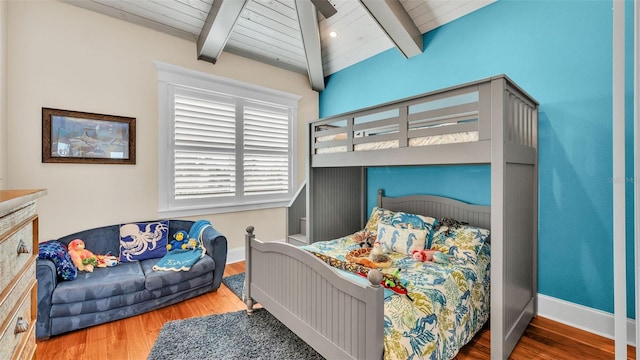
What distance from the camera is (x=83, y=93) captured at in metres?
2.83

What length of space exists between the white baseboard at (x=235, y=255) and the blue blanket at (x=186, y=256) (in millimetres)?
753

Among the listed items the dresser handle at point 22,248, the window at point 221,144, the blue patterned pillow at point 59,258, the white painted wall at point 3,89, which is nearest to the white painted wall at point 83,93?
the white painted wall at point 3,89

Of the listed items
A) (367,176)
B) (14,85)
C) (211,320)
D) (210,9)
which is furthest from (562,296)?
(14,85)

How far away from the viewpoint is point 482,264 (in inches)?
93.8

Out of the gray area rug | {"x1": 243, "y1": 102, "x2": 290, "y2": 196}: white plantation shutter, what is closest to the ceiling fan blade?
{"x1": 243, "y1": 102, "x2": 290, "y2": 196}: white plantation shutter

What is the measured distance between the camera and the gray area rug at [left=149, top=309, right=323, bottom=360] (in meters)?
1.96

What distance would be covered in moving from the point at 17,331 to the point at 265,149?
3.29 m

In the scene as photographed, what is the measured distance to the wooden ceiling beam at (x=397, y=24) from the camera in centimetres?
279

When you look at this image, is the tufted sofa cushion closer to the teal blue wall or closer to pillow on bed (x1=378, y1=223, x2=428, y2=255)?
pillow on bed (x1=378, y1=223, x2=428, y2=255)

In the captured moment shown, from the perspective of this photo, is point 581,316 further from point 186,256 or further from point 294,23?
point 294,23

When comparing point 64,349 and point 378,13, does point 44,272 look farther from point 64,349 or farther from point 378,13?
point 378,13

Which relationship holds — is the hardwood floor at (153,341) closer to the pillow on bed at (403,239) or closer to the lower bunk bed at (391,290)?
the lower bunk bed at (391,290)

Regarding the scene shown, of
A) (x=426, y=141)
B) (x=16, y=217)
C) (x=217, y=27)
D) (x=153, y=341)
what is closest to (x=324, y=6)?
(x=217, y=27)

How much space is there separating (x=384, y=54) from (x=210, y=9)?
218cm
